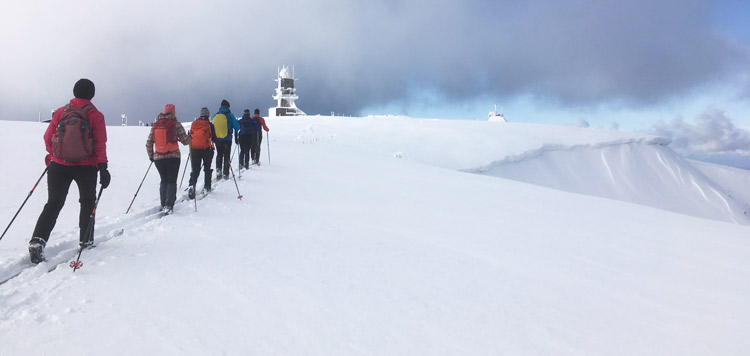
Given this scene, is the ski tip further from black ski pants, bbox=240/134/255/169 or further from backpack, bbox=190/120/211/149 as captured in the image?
black ski pants, bbox=240/134/255/169

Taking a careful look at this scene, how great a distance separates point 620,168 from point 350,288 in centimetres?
3393

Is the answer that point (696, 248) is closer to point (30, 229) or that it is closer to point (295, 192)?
point (295, 192)

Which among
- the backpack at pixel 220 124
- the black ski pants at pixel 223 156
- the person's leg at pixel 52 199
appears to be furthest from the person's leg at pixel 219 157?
the person's leg at pixel 52 199

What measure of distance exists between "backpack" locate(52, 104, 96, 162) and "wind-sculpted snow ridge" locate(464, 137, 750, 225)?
68.5ft

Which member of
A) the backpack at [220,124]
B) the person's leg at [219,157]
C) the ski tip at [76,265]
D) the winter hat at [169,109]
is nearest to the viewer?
the ski tip at [76,265]

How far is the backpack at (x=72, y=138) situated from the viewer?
4.17 m

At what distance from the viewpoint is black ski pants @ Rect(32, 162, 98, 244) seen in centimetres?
419

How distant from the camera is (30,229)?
19.7ft

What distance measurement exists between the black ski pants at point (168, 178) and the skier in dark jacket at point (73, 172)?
7.11 ft

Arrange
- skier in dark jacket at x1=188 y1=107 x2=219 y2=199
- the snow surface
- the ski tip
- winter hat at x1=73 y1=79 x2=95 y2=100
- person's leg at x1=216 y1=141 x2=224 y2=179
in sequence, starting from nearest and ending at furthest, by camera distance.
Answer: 1. the snow surface
2. the ski tip
3. winter hat at x1=73 y1=79 x2=95 y2=100
4. skier in dark jacket at x1=188 y1=107 x2=219 y2=199
5. person's leg at x1=216 y1=141 x2=224 y2=179

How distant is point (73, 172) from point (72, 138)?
1.34 ft

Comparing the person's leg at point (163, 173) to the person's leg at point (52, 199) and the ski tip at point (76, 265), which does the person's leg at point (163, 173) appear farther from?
the ski tip at point (76, 265)

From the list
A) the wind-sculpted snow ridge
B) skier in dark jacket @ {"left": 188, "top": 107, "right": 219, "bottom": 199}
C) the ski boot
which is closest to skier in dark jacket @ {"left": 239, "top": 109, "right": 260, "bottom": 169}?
skier in dark jacket @ {"left": 188, "top": 107, "right": 219, "bottom": 199}

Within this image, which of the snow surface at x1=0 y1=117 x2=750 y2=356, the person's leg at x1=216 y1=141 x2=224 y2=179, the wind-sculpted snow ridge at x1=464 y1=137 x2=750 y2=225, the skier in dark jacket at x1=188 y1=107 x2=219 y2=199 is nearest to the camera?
the snow surface at x1=0 y1=117 x2=750 y2=356
